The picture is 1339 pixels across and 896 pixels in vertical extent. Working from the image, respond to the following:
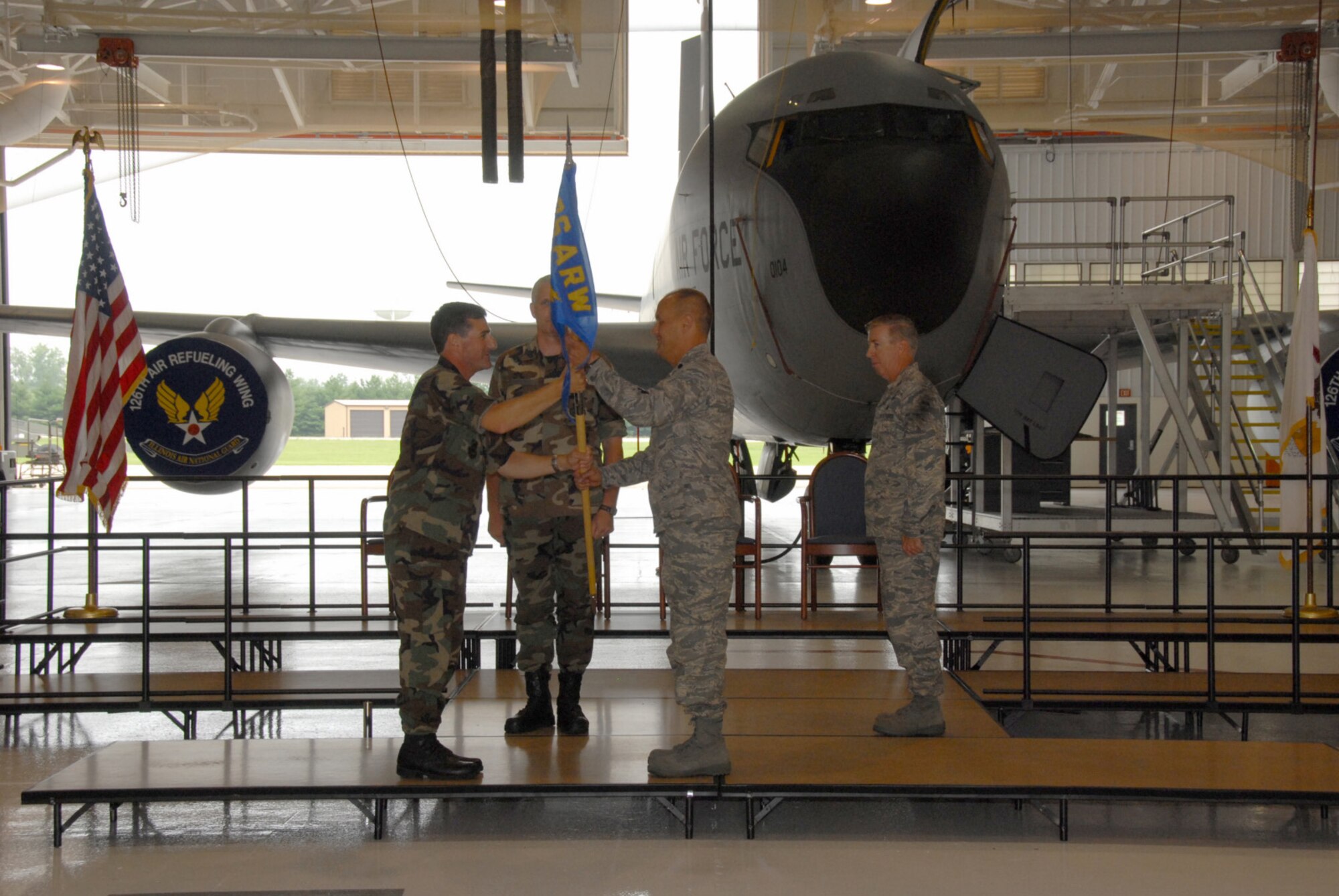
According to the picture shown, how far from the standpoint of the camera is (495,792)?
3.51 m

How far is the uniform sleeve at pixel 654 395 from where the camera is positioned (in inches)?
134

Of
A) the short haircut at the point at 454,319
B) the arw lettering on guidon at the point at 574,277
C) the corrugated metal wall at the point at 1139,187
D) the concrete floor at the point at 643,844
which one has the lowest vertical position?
the concrete floor at the point at 643,844

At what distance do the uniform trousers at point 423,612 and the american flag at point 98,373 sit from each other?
4.40 metres

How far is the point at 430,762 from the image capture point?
360 centimetres

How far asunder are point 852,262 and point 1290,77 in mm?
14057

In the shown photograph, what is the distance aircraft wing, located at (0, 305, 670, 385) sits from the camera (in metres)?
10.1

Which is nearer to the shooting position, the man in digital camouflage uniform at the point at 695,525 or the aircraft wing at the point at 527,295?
the man in digital camouflage uniform at the point at 695,525

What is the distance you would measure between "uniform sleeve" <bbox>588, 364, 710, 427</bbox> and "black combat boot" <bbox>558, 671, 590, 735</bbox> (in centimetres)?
115

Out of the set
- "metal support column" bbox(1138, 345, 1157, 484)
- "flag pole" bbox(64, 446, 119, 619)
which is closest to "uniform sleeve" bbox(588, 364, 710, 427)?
"flag pole" bbox(64, 446, 119, 619)

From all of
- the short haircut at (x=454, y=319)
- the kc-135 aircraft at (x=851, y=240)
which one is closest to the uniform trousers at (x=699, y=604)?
the short haircut at (x=454, y=319)

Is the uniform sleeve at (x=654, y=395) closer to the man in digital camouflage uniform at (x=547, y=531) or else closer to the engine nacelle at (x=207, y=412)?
the man in digital camouflage uniform at (x=547, y=531)

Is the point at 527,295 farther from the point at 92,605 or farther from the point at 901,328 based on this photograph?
the point at 901,328

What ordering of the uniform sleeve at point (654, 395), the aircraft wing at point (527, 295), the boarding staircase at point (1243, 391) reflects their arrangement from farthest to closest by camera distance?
the aircraft wing at point (527, 295) < the boarding staircase at point (1243, 391) < the uniform sleeve at point (654, 395)

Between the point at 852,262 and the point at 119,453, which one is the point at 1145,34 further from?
the point at 119,453
